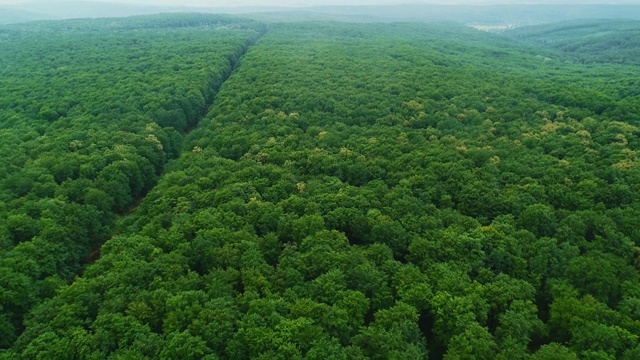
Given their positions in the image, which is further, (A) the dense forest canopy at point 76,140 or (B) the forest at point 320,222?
(A) the dense forest canopy at point 76,140

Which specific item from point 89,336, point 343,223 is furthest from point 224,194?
point 89,336

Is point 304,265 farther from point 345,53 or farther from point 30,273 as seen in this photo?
point 345,53

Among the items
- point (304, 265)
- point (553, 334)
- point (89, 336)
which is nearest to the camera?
point (89, 336)

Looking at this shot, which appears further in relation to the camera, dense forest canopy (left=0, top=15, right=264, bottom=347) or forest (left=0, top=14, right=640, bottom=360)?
dense forest canopy (left=0, top=15, right=264, bottom=347)

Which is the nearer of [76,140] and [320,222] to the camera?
[320,222]

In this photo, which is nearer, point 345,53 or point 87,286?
point 87,286

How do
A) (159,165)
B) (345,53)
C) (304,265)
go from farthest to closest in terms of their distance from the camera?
(345,53) < (159,165) < (304,265)

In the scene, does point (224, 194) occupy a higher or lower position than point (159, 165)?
higher
